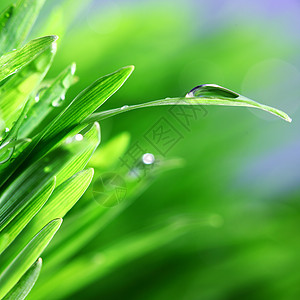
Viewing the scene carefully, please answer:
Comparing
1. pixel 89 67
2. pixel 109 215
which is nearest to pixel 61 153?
pixel 109 215

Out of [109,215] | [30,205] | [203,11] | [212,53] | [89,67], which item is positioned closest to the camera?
[30,205]

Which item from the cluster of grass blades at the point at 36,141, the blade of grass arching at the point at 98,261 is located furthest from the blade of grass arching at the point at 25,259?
the blade of grass arching at the point at 98,261

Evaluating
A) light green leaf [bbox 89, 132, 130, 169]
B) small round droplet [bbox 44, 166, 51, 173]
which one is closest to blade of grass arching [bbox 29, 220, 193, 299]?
light green leaf [bbox 89, 132, 130, 169]

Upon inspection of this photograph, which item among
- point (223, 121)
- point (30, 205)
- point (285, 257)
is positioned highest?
point (30, 205)

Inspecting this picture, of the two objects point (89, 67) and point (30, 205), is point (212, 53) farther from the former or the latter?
point (30, 205)

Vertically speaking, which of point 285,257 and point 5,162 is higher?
point 5,162

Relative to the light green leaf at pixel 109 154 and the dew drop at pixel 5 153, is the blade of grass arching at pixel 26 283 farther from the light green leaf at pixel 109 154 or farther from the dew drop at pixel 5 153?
the light green leaf at pixel 109 154

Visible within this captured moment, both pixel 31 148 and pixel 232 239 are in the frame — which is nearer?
pixel 31 148
